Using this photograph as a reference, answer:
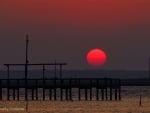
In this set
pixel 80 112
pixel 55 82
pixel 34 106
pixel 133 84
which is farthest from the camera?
pixel 133 84

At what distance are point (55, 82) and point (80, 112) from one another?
87.8 feet

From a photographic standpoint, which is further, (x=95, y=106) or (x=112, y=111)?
(x=95, y=106)

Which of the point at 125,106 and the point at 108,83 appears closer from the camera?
the point at 125,106

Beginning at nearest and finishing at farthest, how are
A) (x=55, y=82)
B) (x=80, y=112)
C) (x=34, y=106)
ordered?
(x=80, y=112) < (x=34, y=106) < (x=55, y=82)

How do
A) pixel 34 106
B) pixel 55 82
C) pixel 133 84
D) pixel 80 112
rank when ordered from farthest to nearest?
pixel 133 84 → pixel 55 82 → pixel 34 106 → pixel 80 112

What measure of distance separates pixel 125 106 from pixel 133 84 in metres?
79.4

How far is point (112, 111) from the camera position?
8619 centimetres

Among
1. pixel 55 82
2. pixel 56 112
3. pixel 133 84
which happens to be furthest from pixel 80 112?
pixel 133 84

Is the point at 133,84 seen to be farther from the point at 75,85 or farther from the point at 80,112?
the point at 80,112

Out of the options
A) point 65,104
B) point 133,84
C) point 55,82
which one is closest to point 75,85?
point 55,82

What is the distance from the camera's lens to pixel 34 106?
311ft

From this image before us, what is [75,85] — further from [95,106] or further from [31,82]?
[95,106]

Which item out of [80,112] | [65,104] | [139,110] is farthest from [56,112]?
[65,104]

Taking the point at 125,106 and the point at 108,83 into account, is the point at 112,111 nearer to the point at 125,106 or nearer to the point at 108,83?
the point at 125,106
